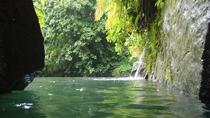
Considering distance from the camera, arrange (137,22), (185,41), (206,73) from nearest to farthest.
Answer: (206,73)
(185,41)
(137,22)

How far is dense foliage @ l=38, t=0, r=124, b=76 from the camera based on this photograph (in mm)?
27000

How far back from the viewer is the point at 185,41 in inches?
248

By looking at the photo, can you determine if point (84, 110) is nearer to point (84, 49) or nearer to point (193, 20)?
point (193, 20)

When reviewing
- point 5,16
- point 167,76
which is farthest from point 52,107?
point 167,76

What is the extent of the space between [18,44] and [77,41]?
20909 millimetres

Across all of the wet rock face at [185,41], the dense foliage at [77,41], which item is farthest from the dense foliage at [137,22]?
the dense foliage at [77,41]

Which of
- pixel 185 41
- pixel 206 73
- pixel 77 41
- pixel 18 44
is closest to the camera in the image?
pixel 206 73

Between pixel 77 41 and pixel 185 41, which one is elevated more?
pixel 77 41

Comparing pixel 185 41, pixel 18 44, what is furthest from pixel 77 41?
pixel 185 41

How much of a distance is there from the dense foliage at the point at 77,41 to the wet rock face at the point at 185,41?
18400mm

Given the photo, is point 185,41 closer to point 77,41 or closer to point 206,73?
point 206,73

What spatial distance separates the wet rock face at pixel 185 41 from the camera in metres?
5.39

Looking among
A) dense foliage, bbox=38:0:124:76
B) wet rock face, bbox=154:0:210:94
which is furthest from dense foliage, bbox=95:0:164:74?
dense foliage, bbox=38:0:124:76

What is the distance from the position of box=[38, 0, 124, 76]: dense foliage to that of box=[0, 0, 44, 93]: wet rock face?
760 inches
